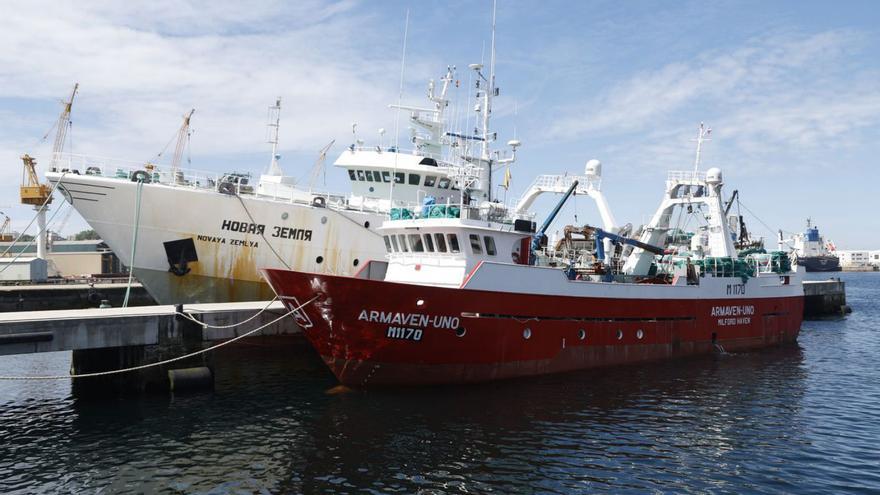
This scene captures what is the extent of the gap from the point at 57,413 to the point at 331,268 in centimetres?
1164

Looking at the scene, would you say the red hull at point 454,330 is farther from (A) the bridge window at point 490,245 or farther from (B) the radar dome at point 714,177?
(B) the radar dome at point 714,177

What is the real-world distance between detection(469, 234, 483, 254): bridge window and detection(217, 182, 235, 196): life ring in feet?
34.4

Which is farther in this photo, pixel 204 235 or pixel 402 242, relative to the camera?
pixel 204 235

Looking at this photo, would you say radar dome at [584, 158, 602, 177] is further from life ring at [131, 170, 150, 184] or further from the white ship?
life ring at [131, 170, 150, 184]

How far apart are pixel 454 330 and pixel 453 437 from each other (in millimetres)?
3969

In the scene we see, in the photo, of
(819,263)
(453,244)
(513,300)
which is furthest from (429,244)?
(819,263)

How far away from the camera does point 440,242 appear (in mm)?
19234

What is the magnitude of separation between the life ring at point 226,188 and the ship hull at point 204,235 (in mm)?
181

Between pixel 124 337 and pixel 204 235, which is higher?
pixel 204 235

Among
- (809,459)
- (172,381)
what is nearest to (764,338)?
(809,459)

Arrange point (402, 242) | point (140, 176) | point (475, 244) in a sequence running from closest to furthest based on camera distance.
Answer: point (475, 244) → point (402, 242) → point (140, 176)

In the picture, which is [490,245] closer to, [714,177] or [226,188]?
[226,188]

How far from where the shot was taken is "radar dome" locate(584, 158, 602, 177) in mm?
26844

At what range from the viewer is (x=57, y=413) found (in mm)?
15312
